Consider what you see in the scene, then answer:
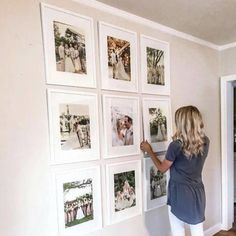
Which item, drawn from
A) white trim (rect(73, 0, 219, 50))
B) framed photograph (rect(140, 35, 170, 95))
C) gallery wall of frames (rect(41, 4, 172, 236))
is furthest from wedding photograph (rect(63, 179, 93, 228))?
white trim (rect(73, 0, 219, 50))

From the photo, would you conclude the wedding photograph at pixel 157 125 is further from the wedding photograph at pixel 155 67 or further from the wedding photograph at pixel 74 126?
the wedding photograph at pixel 74 126

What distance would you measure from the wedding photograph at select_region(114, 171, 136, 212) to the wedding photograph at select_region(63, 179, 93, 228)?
0.83 ft

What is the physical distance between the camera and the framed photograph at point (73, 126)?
5.40 feet

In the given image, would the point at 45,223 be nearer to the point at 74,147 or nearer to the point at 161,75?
the point at 74,147

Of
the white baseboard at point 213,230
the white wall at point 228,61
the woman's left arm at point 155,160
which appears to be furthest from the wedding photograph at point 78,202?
the white wall at point 228,61

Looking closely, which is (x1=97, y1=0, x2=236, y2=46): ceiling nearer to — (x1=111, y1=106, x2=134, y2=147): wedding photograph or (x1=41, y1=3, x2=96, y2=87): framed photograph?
(x1=41, y1=3, x2=96, y2=87): framed photograph

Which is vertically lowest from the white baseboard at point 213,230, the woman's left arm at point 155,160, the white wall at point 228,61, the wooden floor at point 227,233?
the wooden floor at point 227,233

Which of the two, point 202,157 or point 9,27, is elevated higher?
point 9,27

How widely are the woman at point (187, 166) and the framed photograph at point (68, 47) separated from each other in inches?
29.9

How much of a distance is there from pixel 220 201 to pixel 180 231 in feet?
4.42

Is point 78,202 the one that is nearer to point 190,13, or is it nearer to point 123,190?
point 123,190

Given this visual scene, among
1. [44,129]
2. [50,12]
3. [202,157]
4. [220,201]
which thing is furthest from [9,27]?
[220,201]

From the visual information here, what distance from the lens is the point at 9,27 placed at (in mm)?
1471

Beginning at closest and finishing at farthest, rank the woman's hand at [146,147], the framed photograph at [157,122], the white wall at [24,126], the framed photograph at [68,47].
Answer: the white wall at [24,126]
the framed photograph at [68,47]
the woman's hand at [146,147]
the framed photograph at [157,122]
